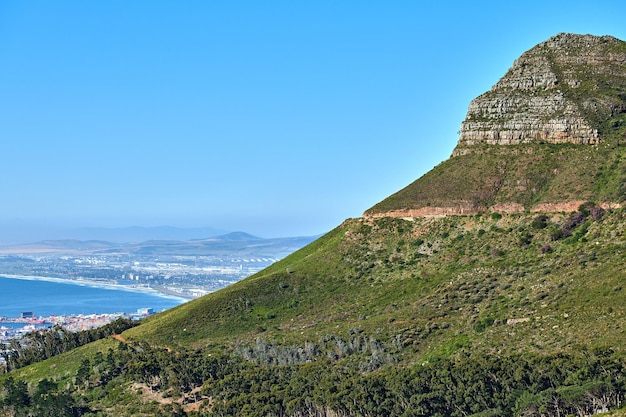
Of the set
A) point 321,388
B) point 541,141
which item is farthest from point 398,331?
point 541,141

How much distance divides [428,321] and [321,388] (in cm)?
1466

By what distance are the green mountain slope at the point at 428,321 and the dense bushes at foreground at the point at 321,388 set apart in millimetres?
133

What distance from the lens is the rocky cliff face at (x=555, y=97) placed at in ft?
296

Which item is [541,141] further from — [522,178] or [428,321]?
[428,321]

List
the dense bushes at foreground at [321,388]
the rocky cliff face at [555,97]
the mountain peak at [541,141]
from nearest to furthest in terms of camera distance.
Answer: the dense bushes at foreground at [321,388] → the mountain peak at [541,141] → the rocky cliff face at [555,97]

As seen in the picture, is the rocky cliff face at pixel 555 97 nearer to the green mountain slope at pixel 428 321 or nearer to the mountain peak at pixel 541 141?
the mountain peak at pixel 541 141

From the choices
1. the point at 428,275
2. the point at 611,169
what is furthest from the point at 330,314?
the point at 611,169

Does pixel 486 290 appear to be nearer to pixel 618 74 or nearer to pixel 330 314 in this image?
pixel 330 314

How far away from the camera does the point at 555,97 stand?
303ft

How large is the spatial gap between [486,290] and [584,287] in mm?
10113

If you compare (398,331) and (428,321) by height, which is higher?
(428,321)

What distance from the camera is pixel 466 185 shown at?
89688 mm

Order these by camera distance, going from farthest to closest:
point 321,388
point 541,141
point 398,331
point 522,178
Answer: point 541,141 < point 522,178 < point 398,331 < point 321,388

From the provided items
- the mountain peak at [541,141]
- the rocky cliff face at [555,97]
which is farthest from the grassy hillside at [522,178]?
the rocky cliff face at [555,97]
